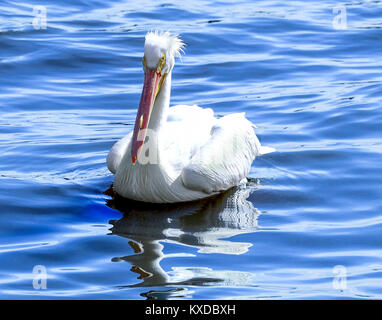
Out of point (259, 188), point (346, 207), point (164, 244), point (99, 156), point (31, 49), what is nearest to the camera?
point (164, 244)

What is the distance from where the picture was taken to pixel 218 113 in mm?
8906

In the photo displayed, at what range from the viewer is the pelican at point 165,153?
6.40 m

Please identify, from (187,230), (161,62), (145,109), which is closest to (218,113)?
(161,62)

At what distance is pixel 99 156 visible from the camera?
768cm

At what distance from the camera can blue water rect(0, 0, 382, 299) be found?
5.32 meters

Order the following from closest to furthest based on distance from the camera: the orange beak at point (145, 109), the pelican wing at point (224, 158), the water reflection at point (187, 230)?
the water reflection at point (187, 230) < the orange beak at point (145, 109) < the pelican wing at point (224, 158)

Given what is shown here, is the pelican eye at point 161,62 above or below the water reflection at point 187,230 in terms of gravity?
above

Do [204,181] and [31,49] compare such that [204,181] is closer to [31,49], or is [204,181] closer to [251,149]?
[251,149]

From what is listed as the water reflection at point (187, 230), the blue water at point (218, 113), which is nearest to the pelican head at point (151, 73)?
the water reflection at point (187, 230)

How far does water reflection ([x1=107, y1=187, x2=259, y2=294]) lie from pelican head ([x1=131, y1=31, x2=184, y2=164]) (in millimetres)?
449

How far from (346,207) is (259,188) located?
2.44 ft

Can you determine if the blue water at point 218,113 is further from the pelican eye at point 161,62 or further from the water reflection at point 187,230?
the pelican eye at point 161,62

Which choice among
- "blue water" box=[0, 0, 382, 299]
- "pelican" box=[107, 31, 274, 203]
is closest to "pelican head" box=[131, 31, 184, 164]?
"pelican" box=[107, 31, 274, 203]

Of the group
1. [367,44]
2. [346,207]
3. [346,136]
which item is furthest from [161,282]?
[367,44]
